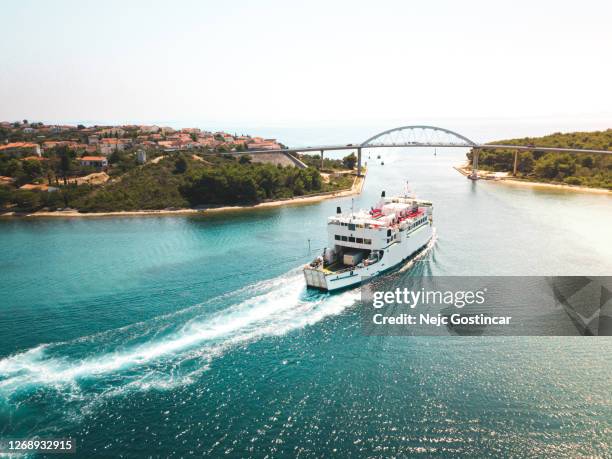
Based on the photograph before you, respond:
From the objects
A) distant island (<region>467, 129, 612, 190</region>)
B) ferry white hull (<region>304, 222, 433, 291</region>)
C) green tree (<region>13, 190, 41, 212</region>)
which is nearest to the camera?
ferry white hull (<region>304, 222, 433, 291</region>)

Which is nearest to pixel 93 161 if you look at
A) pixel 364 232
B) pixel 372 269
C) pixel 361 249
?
pixel 361 249

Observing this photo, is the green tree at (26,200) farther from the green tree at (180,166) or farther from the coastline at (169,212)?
the green tree at (180,166)

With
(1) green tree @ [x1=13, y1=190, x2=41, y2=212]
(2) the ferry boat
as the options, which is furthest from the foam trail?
(1) green tree @ [x1=13, y1=190, x2=41, y2=212]

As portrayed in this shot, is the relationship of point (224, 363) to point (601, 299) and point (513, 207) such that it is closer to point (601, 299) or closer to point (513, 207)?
point (601, 299)

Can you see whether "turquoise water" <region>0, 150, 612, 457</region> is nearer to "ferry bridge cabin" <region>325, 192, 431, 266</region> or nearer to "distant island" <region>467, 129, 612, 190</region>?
"ferry bridge cabin" <region>325, 192, 431, 266</region>

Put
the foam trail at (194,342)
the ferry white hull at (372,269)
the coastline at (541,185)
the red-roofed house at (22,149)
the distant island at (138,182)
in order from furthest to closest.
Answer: the red-roofed house at (22,149) → the coastline at (541,185) → the distant island at (138,182) → the ferry white hull at (372,269) → the foam trail at (194,342)

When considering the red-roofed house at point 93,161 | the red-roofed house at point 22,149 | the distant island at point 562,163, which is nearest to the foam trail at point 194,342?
the red-roofed house at point 93,161
